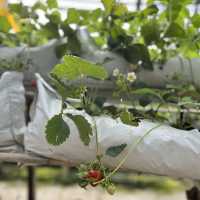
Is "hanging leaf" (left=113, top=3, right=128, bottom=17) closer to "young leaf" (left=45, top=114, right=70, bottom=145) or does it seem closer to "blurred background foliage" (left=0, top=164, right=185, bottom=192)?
"young leaf" (left=45, top=114, right=70, bottom=145)

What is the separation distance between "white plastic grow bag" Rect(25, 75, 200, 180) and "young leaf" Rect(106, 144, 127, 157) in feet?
0.09

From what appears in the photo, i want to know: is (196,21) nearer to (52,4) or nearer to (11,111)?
(52,4)

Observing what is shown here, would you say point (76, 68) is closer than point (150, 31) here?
Yes

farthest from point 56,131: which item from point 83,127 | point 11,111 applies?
point 11,111

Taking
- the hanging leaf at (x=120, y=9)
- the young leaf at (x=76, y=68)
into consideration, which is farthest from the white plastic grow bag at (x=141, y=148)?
the hanging leaf at (x=120, y=9)

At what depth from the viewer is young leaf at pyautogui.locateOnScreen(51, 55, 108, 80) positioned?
999 mm

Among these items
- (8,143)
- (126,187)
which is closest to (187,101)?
(8,143)

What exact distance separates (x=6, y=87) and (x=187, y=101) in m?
0.59

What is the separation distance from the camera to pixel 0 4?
0.87 m

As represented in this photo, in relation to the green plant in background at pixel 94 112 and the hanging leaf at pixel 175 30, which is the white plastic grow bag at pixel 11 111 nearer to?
the green plant in background at pixel 94 112

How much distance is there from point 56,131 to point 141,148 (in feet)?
0.78

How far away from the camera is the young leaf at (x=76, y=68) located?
999 millimetres

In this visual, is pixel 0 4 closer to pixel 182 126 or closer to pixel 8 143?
pixel 8 143

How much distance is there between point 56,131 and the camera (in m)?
1.07
